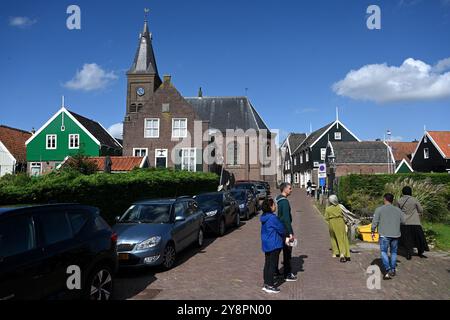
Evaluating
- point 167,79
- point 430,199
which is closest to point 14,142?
point 167,79

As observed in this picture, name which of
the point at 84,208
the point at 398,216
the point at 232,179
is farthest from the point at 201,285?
the point at 232,179

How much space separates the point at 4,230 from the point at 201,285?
3823 mm

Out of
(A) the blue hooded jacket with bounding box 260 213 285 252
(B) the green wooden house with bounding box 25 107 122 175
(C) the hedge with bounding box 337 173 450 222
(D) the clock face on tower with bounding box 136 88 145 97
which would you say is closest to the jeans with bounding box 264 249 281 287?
(A) the blue hooded jacket with bounding box 260 213 285 252

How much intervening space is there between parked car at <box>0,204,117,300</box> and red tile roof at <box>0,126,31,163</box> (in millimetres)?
38666

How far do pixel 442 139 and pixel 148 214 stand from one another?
140 feet

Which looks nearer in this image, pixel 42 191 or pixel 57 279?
pixel 57 279

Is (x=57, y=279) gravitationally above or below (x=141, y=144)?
below

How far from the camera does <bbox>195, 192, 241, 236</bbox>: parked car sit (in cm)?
1363

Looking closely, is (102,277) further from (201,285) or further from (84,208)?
(201,285)

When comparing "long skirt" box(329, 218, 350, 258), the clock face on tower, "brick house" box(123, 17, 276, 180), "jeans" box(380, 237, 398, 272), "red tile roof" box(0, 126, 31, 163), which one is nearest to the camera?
"jeans" box(380, 237, 398, 272)

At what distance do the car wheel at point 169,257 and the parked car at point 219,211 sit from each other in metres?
4.51

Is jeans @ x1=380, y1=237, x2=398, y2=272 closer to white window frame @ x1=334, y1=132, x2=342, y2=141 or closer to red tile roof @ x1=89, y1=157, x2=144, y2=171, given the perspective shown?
red tile roof @ x1=89, y1=157, x2=144, y2=171

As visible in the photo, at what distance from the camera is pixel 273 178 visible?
53312mm

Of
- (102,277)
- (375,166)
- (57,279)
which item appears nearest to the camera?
(57,279)
